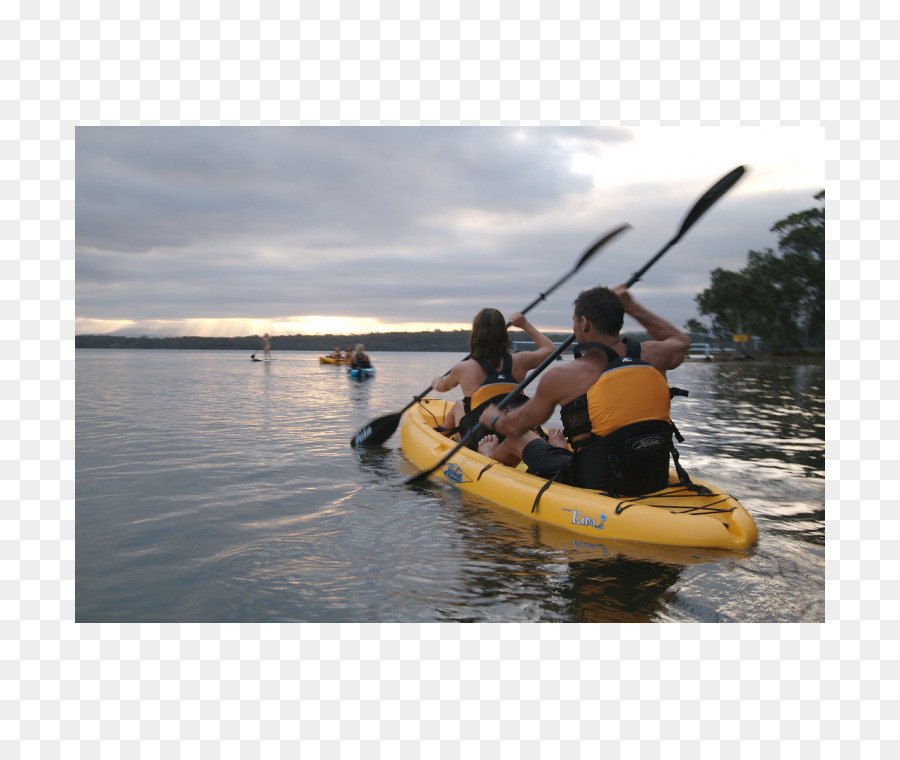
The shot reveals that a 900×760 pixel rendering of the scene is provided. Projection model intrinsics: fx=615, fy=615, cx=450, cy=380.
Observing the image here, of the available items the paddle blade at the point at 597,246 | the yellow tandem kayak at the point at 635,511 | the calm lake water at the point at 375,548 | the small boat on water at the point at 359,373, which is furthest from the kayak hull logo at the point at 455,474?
the small boat on water at the point at 359,373

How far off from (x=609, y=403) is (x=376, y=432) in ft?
17.2

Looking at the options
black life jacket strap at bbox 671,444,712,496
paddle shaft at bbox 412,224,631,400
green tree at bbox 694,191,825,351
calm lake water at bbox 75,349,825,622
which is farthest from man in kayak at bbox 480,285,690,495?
green tree at bbox 694,191,825,351

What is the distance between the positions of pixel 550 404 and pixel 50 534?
3.17 meters

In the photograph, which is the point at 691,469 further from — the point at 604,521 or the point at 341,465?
the point at 341,465

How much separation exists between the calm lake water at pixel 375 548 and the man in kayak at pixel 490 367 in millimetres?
834

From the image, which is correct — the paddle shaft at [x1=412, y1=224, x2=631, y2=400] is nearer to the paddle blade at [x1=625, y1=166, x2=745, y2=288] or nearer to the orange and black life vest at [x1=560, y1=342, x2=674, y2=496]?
the paddle blade at [x1=625, y1=166, x2=745, y2=288]

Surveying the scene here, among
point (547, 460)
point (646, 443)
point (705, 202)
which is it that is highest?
point (705, 202)

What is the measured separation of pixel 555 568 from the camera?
4.01 metres

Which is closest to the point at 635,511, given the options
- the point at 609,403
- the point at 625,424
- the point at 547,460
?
the point at 625,424

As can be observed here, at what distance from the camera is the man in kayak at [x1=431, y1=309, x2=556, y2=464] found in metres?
6.15

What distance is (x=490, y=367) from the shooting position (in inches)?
247

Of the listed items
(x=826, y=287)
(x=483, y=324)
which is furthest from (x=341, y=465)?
(x=826, y=287)

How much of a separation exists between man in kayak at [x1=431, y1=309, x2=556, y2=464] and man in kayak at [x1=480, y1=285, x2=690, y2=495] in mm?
1245

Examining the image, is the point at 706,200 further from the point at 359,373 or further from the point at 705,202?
the point at 359,373
